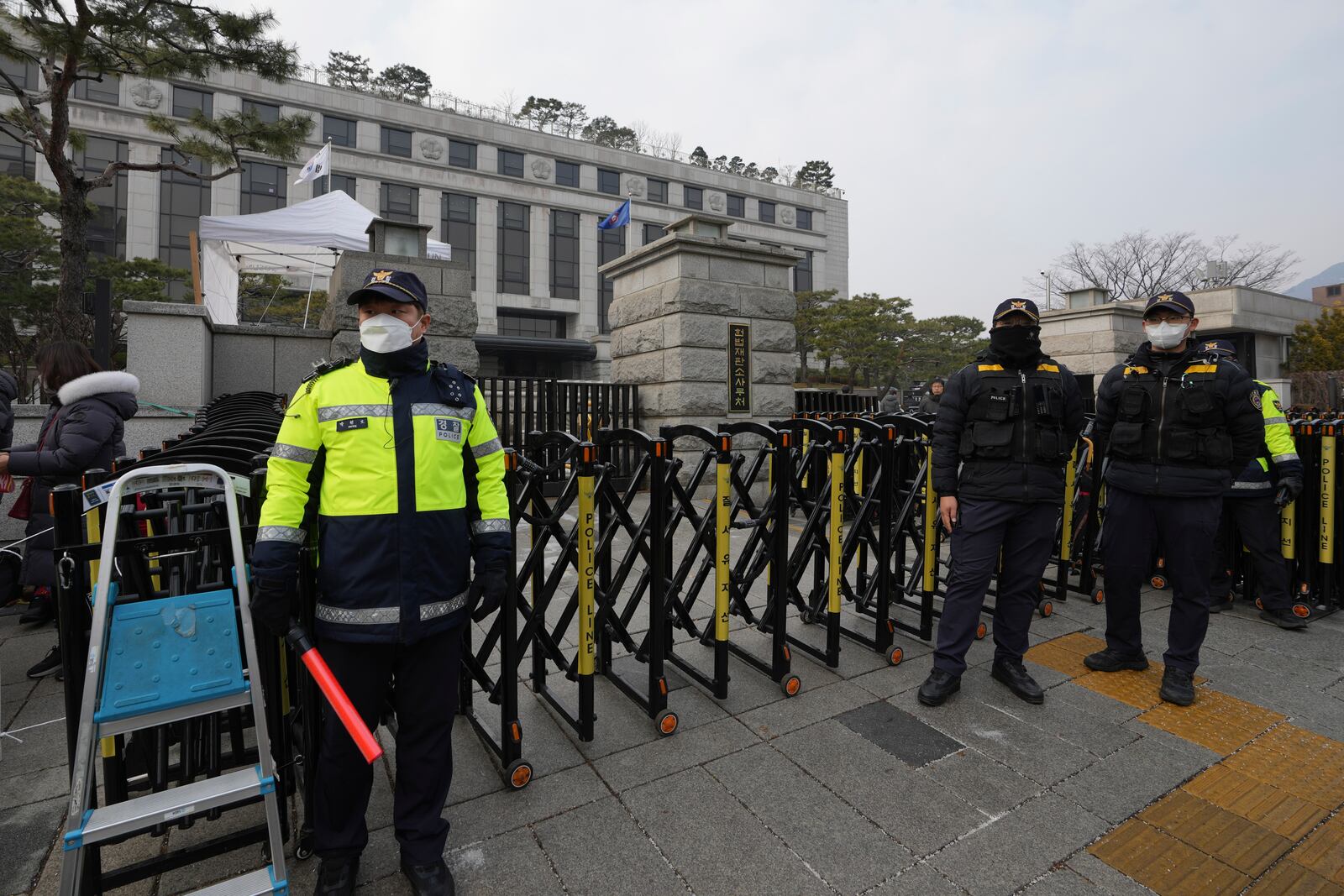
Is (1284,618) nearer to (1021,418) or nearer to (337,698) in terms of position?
(1021,418)

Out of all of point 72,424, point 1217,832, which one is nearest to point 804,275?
point 72,424

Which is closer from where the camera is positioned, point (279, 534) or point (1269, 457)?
point (279, 534)

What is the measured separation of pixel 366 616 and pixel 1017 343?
342 centimetres

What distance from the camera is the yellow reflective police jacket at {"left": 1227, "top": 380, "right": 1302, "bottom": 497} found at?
4.41 meters

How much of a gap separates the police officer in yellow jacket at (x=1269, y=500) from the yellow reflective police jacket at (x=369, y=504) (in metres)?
4.99

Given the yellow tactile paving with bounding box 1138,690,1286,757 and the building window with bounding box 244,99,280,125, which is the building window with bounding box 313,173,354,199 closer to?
the building window with bounding box 244,99,280,125

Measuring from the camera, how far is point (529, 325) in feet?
133

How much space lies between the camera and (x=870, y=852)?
7.74ft

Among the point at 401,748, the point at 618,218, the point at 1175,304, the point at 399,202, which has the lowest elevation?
the point at 401,748

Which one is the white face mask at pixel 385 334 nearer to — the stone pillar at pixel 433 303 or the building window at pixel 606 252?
the stone pillar at pixel 433 303

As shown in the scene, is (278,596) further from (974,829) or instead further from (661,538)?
(974,829)

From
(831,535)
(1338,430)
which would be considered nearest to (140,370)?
(831,535)

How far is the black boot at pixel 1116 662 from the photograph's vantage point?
3.88m

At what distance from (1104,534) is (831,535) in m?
1.71
